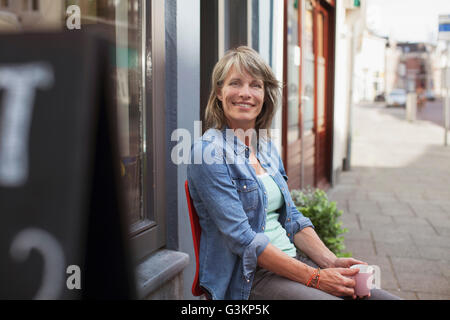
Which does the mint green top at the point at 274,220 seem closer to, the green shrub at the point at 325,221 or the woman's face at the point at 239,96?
the woman's face at the point at 239,96

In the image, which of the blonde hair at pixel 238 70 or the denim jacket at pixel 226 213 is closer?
the denim jacket at pixel 226 213

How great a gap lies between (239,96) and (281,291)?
81 cm

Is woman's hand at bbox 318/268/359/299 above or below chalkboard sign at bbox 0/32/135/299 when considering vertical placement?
below

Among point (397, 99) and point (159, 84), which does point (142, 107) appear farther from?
point (397, 99)

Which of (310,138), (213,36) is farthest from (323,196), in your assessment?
(310,138)

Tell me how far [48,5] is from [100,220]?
4.09ft

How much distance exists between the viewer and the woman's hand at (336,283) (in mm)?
1744

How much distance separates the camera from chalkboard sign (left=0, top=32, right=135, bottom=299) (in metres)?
0.52

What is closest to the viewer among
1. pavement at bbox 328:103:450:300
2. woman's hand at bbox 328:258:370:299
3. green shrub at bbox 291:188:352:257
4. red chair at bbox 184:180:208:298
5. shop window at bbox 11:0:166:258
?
red chair at bbox 184:180:208:298

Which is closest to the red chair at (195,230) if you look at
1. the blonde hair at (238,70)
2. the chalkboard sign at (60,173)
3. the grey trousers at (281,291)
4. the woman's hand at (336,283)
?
the grey trousers at (281,291)

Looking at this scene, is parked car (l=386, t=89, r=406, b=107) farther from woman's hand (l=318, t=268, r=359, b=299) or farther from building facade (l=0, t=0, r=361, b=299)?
woman's hand (l=318, t=268, r=359, b=299)

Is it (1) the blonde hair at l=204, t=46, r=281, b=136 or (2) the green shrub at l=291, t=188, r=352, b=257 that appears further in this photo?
(2) the green shrub at l=291, t=188, r=352, b=257

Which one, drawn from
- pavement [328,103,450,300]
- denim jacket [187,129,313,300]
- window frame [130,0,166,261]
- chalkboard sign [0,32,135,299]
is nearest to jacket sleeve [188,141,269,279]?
denim jacket [187,129,313,300]

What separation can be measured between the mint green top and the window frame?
1.97 feet
